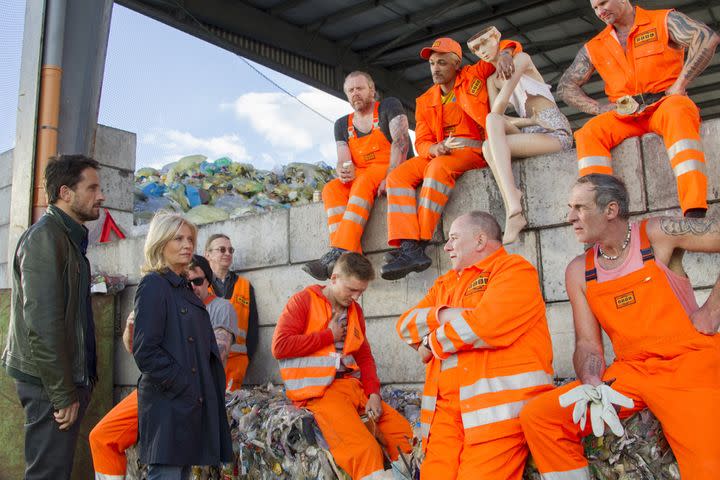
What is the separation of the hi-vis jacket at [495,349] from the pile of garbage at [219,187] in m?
5.53

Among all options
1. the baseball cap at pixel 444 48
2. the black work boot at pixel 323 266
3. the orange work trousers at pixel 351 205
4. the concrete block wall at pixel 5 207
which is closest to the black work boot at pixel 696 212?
the baseball cap at pixel 444 48

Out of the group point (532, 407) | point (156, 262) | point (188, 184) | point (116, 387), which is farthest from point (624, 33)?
point (188, 184)

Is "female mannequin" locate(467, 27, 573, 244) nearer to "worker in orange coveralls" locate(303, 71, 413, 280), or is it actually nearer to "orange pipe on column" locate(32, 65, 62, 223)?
"worker in orange coveralls" locate(303, 71, 413, 280)

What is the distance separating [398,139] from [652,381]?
3031mm

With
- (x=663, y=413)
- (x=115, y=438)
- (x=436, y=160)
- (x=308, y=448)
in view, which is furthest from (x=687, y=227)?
(x=115, y=438)

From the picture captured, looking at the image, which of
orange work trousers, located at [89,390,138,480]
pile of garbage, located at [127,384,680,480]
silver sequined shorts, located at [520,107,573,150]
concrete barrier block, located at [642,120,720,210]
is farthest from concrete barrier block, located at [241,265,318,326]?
concrete barrier block, located at [642,120,720,210]

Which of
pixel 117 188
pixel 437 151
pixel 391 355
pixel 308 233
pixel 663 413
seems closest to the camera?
pixel 663 413

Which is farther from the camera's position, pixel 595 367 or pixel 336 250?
pixel 336 250

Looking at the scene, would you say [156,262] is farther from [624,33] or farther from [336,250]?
[624,33]

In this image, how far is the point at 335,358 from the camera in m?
4.39

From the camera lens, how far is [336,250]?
526 cm

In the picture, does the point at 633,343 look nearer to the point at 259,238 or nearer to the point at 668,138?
the point at 668,138

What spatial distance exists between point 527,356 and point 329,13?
1125cm

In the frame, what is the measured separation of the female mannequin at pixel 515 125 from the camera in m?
4.51
